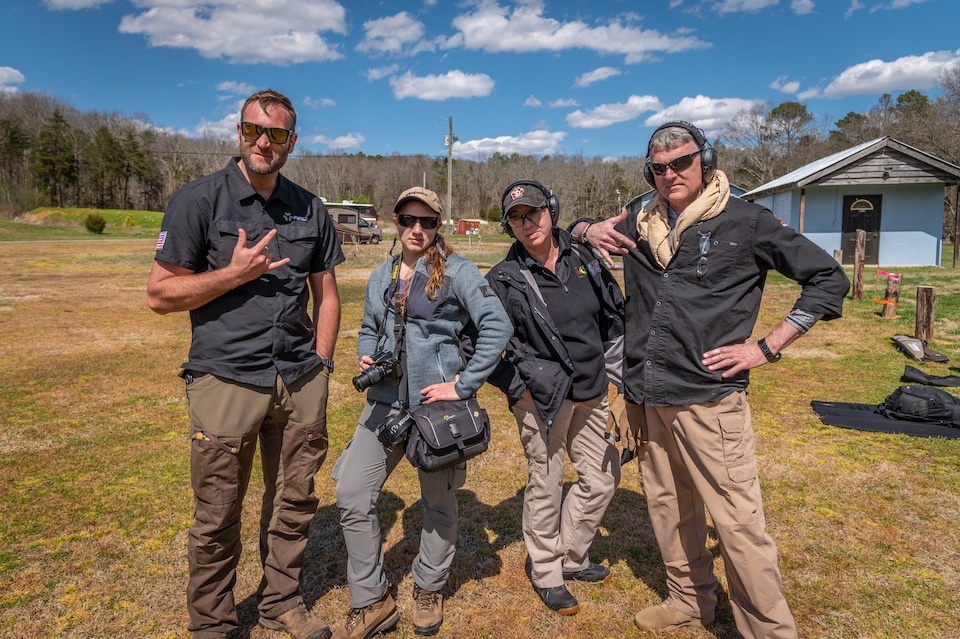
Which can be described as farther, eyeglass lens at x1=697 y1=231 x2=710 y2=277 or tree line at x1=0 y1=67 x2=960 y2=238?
tree line at x1=0 y1=67 x2=960 y2=238

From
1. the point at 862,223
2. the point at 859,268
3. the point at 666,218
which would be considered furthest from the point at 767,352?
the point at 862,223

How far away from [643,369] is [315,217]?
5.72ft

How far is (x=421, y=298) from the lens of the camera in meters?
2.76

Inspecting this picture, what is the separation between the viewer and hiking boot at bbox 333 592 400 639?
9.09 feet

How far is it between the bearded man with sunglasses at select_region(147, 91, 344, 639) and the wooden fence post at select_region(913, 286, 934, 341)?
33.5ft

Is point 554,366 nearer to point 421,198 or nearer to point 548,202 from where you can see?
point 548,202

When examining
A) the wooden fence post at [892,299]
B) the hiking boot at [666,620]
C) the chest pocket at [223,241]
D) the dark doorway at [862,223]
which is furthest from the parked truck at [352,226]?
the hiking boot at [666,620]

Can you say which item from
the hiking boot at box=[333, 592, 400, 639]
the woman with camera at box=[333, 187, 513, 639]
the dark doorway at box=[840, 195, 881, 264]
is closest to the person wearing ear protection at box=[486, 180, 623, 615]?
the woman with camera at box=[333, 187, 513, 639]

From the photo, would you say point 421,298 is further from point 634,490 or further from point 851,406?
point 851,406

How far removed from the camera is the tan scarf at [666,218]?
2492 millimetres

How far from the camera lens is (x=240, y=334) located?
2521 mm

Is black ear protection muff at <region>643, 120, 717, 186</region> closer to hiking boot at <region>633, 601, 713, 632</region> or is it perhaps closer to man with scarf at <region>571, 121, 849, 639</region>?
man with scarf at <region>571, 121, 849, 639</region>

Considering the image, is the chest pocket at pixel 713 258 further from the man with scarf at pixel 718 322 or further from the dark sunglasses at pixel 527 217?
the dark sunglasses at pixel 527 217

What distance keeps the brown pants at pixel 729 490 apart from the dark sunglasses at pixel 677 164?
40.2 inches
